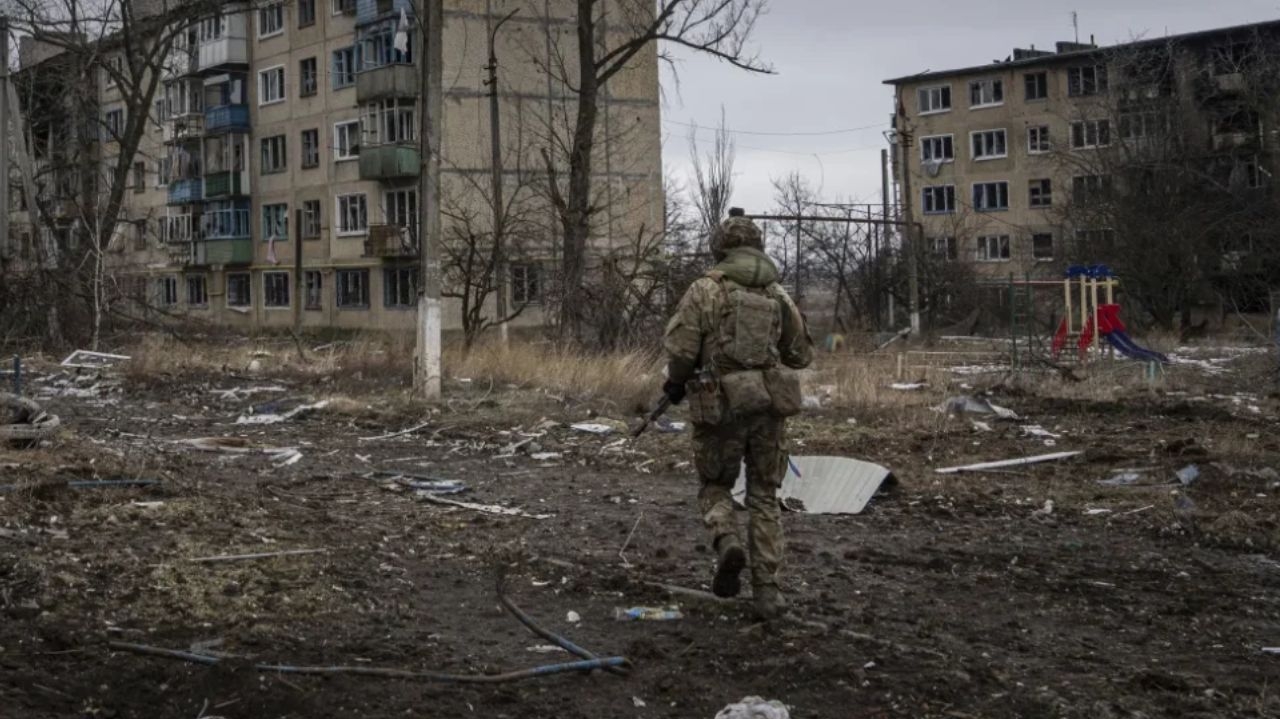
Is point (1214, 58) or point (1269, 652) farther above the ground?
point (1214, 58)

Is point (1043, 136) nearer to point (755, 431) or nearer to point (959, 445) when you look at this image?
point (959, 445)

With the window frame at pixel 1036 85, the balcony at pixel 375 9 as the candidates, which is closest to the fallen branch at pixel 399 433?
the balcony at pixel 375 9

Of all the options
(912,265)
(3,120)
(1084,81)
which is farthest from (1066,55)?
(3,120)

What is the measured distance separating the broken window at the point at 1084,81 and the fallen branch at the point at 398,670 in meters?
59.2

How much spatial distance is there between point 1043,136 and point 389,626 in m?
62.6

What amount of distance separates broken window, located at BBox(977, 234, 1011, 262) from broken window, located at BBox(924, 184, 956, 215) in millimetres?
2806

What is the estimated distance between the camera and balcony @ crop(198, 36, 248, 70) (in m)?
53.3

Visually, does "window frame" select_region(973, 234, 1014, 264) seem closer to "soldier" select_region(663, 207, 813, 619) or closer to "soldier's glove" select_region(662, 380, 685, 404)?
"soldier's glove" select_region(662, 380, 685, 404)

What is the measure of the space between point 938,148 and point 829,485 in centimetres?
6176

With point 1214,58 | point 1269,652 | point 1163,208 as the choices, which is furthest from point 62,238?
point 1214,58

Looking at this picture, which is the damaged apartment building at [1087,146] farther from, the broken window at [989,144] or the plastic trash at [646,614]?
the plastic trash at [646,614]

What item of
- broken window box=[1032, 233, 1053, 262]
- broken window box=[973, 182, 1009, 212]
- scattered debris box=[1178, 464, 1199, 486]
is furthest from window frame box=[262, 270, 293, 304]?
scattered debris box=[1178, 464, 1199, 486]

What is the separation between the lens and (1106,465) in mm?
11211

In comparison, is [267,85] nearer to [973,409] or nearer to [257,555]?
[973,409]
